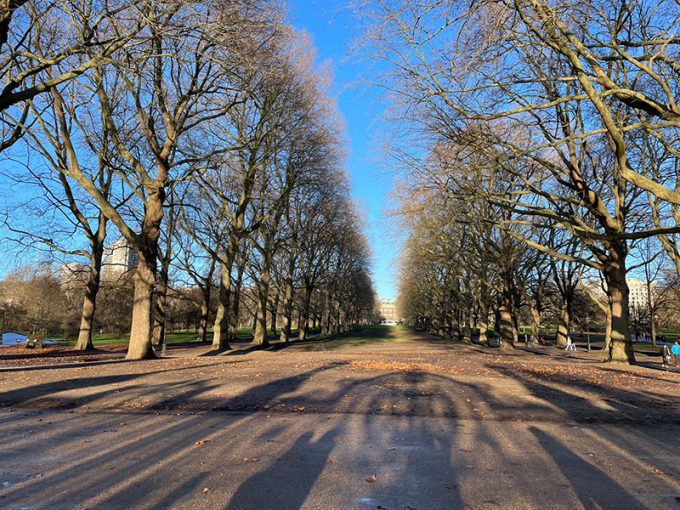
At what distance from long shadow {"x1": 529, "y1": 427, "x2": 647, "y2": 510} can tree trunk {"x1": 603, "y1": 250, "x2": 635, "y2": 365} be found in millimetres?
14569

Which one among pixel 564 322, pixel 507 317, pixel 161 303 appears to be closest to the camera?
pixel 507 317

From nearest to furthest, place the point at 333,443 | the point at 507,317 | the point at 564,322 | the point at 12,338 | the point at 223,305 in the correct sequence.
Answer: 1. the point at 333,443
2. the point at 223,305
3. the point at 507,317
4. the point at 564,322
5. the point at 12,338

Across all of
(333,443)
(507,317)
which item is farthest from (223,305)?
(333,443)

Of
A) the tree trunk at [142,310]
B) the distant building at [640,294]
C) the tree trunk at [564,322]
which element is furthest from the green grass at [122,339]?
the distant building at [640,294]

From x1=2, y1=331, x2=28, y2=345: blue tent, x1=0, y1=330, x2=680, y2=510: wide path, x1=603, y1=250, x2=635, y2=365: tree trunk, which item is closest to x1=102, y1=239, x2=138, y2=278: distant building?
x1=2, y1=331, x2=28, y2=345: blue tent

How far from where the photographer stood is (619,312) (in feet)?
58.3

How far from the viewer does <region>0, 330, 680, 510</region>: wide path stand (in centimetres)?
409

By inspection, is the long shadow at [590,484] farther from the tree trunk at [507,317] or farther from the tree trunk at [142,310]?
the tree trunk at [507,317]

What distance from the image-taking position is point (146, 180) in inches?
657

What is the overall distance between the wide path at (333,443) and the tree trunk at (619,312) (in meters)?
7.53

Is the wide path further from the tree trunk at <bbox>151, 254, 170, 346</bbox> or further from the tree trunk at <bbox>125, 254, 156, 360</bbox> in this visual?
the tree trunk at <bbox>151, 254, 170, 346</bbox>

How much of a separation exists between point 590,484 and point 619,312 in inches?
624

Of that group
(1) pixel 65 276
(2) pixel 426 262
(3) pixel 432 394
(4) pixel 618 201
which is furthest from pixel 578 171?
(1) pixel 65 276

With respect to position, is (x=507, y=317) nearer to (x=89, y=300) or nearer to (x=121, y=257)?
(x=89, y=300)
